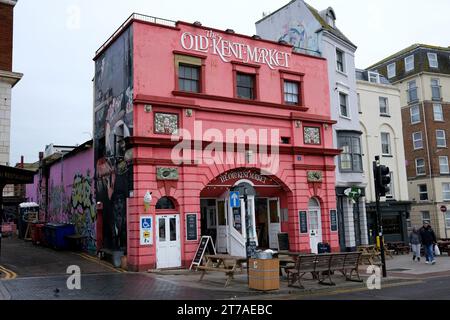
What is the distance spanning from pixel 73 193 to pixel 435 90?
111 feet

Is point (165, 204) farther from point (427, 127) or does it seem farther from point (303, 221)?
point (427, 127)

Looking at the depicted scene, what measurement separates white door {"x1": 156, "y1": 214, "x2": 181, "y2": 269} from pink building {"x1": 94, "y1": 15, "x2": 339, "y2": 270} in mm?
43

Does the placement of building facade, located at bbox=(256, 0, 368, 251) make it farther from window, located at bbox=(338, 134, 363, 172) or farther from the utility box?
the utility box

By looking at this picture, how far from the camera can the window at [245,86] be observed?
22719 millimetres

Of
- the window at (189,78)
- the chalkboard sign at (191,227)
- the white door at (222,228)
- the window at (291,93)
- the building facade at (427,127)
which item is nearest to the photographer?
the chalkboard sign at (191,227)

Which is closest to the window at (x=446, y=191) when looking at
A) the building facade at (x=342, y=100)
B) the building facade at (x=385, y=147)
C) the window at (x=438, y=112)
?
the window at (x=438, y=112)

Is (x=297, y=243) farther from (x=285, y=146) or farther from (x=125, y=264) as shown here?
(x=125, y=264)

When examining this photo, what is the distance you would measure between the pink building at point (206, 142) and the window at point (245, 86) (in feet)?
0.23

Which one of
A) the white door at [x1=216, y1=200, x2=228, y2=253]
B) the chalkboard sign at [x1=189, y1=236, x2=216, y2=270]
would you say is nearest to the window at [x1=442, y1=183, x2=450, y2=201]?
the white door at [x1=216, y1=200, x2=228, y2=253]

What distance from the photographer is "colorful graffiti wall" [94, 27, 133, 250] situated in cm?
1975

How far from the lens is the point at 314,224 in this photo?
958 inches

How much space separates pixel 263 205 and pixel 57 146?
23.4 m

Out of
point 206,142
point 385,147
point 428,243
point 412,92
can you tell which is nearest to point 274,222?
point 206,142

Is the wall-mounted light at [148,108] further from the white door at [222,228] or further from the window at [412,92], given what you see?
the window at [412,92]
